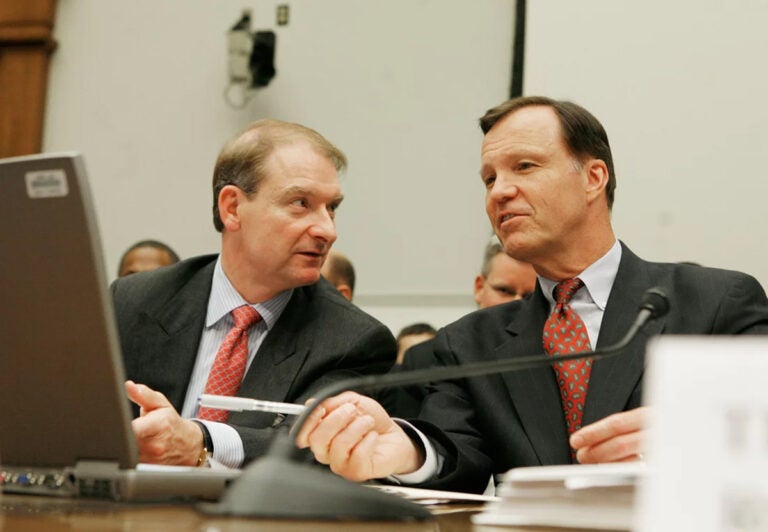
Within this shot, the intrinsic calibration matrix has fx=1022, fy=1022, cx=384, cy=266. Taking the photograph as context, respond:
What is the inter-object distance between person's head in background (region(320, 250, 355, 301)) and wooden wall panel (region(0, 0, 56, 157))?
2130 millimetres

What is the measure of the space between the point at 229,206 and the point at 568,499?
176cm

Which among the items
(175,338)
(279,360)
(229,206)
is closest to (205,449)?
(279,360)

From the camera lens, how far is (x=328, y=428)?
1.49 m

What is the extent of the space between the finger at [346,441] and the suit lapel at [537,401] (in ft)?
2.03

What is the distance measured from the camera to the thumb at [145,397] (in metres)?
1.67

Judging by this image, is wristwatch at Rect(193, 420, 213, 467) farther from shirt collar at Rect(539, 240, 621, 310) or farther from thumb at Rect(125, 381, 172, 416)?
shirt collar at Rect(539, 240, 621, 310)

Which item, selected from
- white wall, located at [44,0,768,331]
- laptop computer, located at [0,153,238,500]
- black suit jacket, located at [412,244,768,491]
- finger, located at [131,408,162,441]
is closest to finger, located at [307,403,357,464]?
laptop computer, located at [0,153,238,500]

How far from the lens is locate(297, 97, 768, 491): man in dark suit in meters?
1.95

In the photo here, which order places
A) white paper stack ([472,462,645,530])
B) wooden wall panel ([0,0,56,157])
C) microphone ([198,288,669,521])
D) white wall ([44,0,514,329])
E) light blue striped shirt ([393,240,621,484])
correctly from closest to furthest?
microphone ([198,288,669,521]), white paper stack ([472,462,645,530]), light blue striped shirt ([393,240,621,484]), white wall ([44,0,514,329]), wooden wall panel ([0,0,56,157])

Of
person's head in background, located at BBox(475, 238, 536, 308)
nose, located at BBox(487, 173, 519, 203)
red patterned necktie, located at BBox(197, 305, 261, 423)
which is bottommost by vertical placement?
person's head in background, located at BBox(475, 238, 536, 308)

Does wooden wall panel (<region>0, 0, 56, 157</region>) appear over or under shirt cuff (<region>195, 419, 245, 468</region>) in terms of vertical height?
over

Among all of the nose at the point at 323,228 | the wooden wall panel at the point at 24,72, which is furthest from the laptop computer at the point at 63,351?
the wooden wall panel at the point at 24,72

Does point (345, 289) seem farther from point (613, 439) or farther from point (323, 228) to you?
point (613, 439)

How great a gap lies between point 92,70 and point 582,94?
9.26 ft
